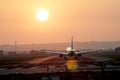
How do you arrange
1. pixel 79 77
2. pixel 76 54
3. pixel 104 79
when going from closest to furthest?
pixel 104 79 < pixel 79 77 < pixel 76 54

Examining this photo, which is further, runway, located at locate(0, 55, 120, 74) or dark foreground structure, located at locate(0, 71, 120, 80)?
runway, located at locate(0, 55, 120, 74)

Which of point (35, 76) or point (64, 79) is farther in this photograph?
point (35, 76)

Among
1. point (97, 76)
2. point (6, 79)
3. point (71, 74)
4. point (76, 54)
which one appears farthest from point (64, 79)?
point (76, 54)

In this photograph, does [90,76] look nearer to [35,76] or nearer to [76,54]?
[35,76]

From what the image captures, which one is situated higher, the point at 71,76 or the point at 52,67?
the point at 71,76

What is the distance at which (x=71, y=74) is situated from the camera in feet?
111

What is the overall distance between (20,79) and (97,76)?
301 inches

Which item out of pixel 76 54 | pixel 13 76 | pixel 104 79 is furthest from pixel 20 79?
pixel 76 54

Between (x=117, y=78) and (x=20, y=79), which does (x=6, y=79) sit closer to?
(x=20, y=79)

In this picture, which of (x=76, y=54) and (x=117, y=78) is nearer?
(x=117, y=78)

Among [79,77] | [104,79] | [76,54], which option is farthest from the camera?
[76,54]

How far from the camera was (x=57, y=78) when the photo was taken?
112 feet

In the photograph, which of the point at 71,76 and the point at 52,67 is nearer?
the point at 71,76

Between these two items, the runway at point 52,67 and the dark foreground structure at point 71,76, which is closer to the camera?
the dark foreground structure at point 71,76
